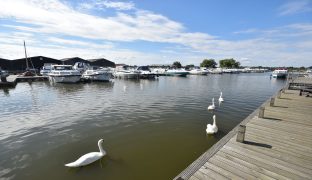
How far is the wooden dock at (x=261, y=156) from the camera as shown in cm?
507

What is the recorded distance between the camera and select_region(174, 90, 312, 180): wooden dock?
5.07m

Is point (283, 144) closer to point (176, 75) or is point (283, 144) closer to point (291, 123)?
point (291, 123)

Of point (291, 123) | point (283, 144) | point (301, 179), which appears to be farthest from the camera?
point (291, 123)

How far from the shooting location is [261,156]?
237 inches

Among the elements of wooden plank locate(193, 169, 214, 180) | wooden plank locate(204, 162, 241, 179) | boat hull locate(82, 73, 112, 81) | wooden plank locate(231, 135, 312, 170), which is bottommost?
wooden plank locate(193, 169, 214, 180)

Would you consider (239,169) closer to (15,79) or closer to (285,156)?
(285,156)

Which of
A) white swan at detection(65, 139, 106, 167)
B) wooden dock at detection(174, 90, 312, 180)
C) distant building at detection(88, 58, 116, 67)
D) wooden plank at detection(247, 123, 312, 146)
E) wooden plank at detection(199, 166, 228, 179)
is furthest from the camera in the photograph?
distant building at detection(88, 58, 116, 67)

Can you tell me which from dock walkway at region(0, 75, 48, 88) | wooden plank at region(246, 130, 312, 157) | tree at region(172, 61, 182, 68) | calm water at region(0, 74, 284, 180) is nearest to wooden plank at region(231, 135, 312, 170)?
wooden plank at region(246, 130, 312, 157)

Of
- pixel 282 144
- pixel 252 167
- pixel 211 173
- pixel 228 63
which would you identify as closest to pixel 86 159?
pixel 211 173

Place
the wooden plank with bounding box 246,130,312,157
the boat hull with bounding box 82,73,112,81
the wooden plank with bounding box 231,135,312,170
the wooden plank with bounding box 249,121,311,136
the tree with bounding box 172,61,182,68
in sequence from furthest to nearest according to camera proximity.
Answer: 1. the tree with bounding box 172,61,182,68
2. the boat hull with bounding box 82,73,112,81
3. the wooden plank with bounding box 249,121,311,136
4. the wooden plank with bounding box 246,130,312,157
5. the wooden plank with bounding box 231,135,312,170

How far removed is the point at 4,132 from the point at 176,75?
57308 mm

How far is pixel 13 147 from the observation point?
8766mm

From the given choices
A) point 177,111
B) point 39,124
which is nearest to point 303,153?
point 177,111

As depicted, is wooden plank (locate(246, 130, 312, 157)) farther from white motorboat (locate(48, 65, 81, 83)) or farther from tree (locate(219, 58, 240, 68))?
tree (locate(219, 58, 240, 68))
